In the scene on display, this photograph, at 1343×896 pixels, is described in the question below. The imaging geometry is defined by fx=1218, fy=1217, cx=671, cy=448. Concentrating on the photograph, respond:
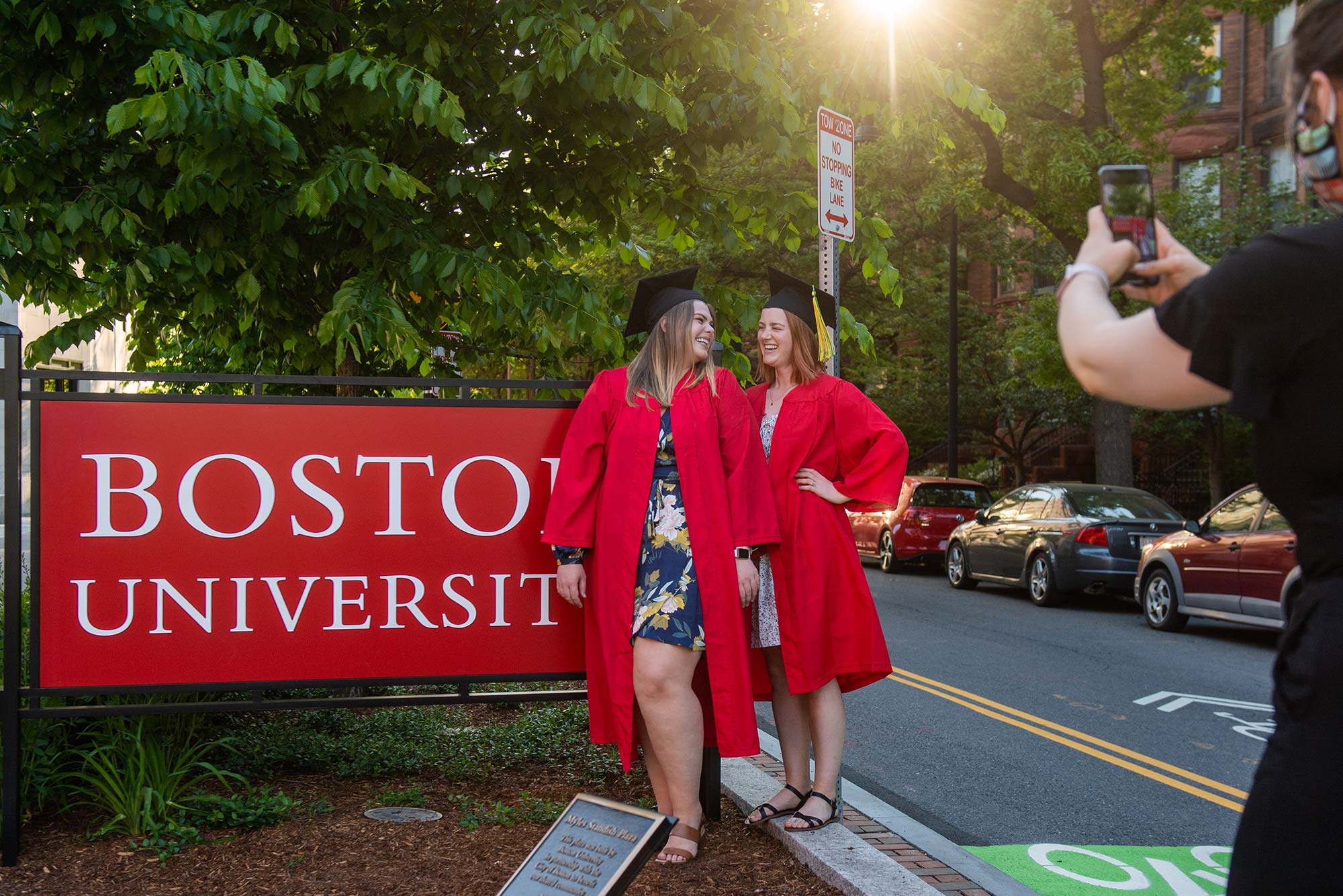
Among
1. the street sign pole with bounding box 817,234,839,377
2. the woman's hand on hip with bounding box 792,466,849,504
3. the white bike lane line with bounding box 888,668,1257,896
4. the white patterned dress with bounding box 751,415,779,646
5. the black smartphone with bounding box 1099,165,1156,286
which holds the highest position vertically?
the street sign pole with bounding box 817,234,839,377

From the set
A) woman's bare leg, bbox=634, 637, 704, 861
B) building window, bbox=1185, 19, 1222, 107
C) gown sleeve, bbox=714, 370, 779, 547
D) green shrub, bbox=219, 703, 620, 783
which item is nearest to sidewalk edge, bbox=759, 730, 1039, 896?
Answer: woman's bare leg, bbox=634, 637, 704, 861

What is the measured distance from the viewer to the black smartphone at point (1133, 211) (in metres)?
1.92

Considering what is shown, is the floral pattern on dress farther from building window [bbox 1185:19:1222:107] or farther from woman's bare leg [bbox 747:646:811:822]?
building window [bbox 1185:19:1222:107]

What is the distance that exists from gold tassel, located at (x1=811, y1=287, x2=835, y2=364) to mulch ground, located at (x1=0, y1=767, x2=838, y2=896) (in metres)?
1.90

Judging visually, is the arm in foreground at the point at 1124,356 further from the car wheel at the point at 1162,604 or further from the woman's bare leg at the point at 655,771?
the car wheel at the point at 1162,604

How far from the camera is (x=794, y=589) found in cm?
460

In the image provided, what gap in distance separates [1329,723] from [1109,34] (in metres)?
22.3

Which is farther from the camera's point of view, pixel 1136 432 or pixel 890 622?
pixel 1136 432

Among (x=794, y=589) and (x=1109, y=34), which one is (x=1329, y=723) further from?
(x=1109, y=34)

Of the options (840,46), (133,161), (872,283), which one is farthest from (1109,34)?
(133,161)

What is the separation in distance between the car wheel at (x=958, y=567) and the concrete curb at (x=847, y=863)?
42.3 feet

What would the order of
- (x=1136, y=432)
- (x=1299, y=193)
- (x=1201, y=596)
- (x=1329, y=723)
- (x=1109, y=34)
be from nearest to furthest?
(x=1329, y=723) < (x=1299, y=193) < (x=1201, y=596) < (x=1109, y=34) < (x=1136, y=432)

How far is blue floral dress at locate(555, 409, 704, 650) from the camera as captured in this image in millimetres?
4301

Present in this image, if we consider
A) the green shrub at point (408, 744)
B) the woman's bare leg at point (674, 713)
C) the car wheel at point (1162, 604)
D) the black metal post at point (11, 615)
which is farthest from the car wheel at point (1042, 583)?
the black metal post at point (11, 615)
